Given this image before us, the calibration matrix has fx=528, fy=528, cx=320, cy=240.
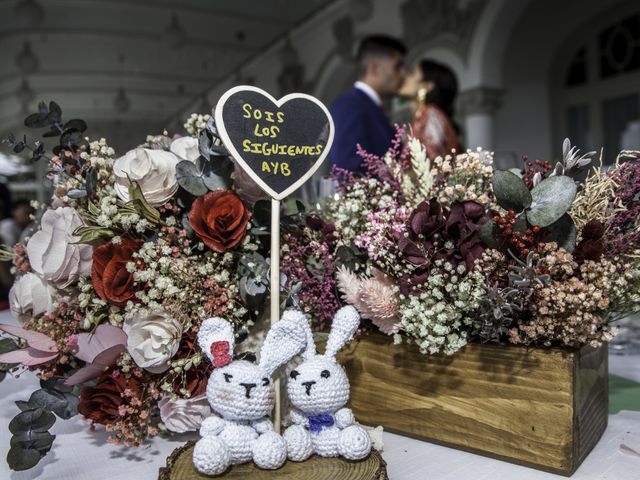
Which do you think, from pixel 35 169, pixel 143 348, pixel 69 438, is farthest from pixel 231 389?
pixel 35 169

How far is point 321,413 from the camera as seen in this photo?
649 mm

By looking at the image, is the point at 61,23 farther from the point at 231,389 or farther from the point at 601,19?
the point at 231,389

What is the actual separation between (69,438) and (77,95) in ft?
34.7

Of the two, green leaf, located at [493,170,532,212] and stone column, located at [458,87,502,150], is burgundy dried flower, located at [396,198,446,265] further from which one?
stone column, located at [458,87,502,150]

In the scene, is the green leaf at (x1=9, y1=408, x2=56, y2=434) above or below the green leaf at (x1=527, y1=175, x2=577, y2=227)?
below

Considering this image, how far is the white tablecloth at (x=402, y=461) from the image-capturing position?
674 millimetres

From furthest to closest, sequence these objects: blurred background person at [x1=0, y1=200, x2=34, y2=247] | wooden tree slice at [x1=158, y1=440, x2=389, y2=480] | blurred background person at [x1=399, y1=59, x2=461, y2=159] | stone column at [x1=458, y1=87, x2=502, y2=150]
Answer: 1. stone column at [x1=458, y1=87, x2=502, y2=150]
2. blurred background person at [x1=0, y1=200, x2=34, y2=247]
3. blurred background person at [x1=399, y1=59, x2=461, y2=159]
4. wooden tree slice at [x1=158, y1=440, x2=389, y2=480]

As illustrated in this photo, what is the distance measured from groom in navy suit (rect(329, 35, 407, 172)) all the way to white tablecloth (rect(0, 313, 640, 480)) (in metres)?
1.10

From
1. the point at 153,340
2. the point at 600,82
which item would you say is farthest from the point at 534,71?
the point at 153,340

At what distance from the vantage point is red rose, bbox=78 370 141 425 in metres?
0.75

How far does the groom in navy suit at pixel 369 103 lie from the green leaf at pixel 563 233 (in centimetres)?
107

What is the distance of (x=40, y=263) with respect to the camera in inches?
32.6

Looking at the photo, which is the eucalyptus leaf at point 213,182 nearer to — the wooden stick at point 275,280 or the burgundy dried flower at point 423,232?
the wooden stick at point 275,280

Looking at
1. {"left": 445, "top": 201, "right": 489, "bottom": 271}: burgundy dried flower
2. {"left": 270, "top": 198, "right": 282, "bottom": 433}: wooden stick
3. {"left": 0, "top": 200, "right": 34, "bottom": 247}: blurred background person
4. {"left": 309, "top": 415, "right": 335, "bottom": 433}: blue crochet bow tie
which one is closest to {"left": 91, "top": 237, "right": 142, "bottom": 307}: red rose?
{"left": 270, "top": 198, "right": 282, "bottom": 433}: wooden stick
